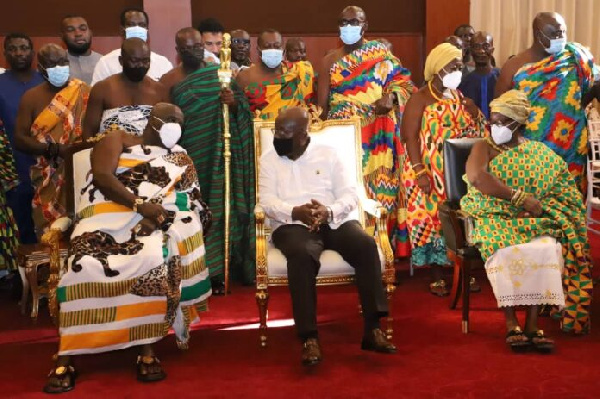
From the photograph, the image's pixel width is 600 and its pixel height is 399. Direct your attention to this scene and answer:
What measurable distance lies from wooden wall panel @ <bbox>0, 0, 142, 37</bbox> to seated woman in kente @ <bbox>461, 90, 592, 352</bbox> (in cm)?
524

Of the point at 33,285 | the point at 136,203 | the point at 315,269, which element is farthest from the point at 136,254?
the point at 33,285

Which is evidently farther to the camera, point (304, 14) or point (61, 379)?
point (304, 14)

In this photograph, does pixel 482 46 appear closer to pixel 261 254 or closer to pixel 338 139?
pixel 338 139

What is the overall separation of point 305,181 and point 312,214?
0.28 m

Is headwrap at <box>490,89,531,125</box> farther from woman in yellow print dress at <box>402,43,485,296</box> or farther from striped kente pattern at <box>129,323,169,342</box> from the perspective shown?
striped kente pattern at <box>129,323,169,342</box>

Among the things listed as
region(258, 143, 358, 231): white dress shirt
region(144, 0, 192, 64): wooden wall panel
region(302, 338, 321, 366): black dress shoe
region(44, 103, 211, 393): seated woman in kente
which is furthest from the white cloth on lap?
region(144, 0, 192, 64): wooden wall panel

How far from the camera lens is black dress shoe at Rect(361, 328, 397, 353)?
388cm

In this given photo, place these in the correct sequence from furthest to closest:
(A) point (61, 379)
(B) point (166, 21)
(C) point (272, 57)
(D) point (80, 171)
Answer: (B) point (166, 21), (C) point (272, 57), (D) point (80, 171), (A) point (61, 379)

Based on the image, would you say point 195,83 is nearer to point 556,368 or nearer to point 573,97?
point 573,97

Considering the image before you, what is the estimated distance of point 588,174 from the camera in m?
5.58

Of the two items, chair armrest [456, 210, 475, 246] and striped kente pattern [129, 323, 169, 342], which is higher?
chair armrest [456, 210, 475, 246]

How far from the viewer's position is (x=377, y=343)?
3885 mm

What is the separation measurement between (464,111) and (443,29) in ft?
13.3

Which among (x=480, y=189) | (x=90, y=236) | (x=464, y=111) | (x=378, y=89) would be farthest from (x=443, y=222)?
(x=90, y=236)
